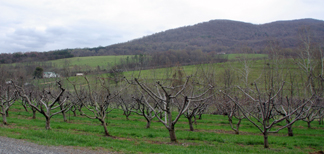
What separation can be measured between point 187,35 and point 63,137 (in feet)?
553

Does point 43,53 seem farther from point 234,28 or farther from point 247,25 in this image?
point 247,25

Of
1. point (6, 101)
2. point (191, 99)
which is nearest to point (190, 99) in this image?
point (191, 99)

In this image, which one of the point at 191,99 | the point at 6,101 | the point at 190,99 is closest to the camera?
the point at 190,99

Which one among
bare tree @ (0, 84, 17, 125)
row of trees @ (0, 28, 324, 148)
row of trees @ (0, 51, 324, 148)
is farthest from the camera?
bare tree @ (0, 84, 17, 125)

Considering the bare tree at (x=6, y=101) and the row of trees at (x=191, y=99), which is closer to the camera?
the row of trees at (x=191, y=99)

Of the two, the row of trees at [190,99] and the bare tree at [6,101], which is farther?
the bare tree at [6,101]

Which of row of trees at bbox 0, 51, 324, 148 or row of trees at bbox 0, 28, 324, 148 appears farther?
row of trees at bbox 0, 28, 324, 148

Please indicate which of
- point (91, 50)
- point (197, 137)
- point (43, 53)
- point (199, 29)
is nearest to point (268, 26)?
point (199, 29)

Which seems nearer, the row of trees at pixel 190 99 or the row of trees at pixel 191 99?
the row of trees at pixel 191 99

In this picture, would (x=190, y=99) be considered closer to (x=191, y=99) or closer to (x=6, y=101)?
(x=191, y=99)

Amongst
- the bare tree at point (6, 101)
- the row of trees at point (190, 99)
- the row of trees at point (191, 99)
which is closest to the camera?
the row of trees at point (191, 99)

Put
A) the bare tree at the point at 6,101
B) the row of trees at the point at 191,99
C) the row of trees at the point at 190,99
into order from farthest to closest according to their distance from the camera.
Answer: the bare tree at the point at 6,101 → the row of trees at the point at 190,99 → the row of trees at the point at 191,99

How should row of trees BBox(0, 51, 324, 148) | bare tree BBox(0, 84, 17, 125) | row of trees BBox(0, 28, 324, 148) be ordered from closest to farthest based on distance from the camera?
row of trees BBox(0, 51, 324, 148) < row of trees BBox(0, 28, 324, 148) < bare tree BBox(0, 84, 17, 125)

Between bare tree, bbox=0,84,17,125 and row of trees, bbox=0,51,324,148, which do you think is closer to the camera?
row of trees, bbox=0,51,324,148
